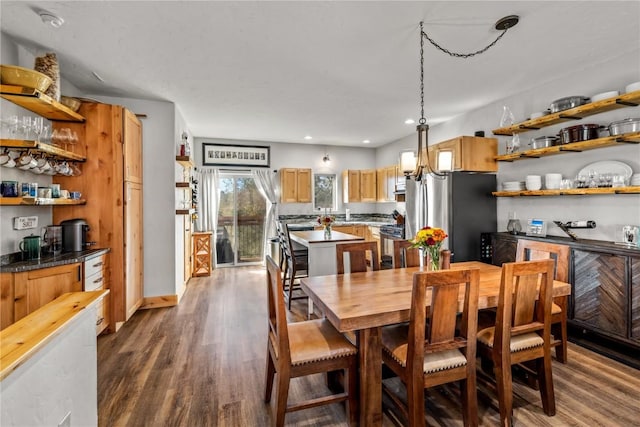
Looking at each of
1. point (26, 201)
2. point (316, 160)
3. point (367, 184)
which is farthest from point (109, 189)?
point (367, 184)

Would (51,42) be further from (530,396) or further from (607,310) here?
(607,310)

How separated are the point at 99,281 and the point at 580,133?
16.5 feet

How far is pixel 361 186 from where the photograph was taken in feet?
23.2

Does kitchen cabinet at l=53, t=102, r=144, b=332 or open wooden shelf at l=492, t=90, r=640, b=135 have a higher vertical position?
open wooden shelf at l=492, t=90, r=640, b=135

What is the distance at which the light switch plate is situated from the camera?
8.50 feet

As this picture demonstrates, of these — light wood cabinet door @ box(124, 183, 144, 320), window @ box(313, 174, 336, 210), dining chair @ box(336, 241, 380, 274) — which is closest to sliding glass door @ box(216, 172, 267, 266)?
window @ box(313, 174, 336, 210)

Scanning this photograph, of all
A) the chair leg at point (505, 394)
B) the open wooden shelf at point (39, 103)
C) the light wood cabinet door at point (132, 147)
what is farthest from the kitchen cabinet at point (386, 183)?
the open wooden shelf at point (39, 103)

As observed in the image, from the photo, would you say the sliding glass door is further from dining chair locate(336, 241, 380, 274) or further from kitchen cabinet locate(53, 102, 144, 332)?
dining chair locate(336, 241, 380, 274)

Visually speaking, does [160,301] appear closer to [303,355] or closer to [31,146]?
[31,146]

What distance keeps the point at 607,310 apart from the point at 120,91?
5465 mm

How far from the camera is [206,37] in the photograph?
8.21 ft

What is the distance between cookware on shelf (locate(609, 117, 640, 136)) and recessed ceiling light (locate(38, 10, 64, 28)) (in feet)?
15.2

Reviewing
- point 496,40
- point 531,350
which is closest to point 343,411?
point 531,350

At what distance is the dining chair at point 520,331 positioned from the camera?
5.73 feet
